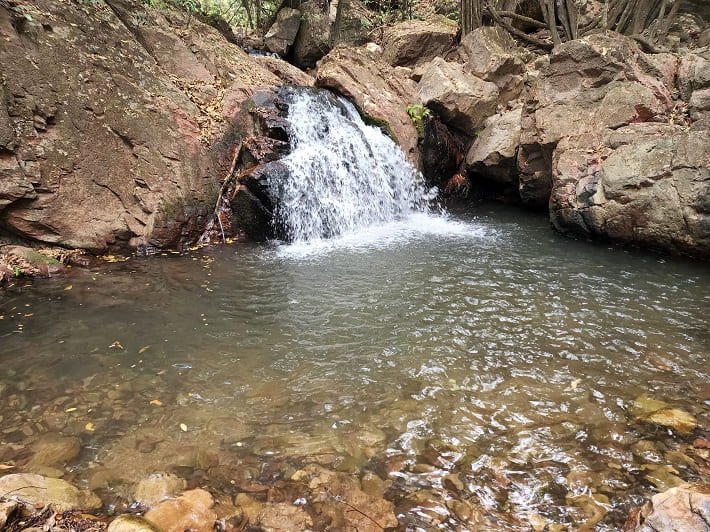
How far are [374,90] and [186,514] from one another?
35.2ft

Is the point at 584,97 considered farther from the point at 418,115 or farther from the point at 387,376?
the point at 387,376

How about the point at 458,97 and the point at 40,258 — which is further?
the point at 458,97

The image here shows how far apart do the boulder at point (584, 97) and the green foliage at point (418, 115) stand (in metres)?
2.59

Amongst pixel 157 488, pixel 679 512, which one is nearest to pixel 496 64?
pixel 679 512

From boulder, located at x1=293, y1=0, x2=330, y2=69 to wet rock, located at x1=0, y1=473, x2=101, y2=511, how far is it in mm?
16046

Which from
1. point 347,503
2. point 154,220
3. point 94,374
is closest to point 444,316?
point 347,503

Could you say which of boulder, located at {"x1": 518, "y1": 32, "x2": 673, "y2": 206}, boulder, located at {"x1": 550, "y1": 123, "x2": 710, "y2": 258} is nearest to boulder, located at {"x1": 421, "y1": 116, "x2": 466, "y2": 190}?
boulder, located at {"x1": 518, "y1": 32, "x2": 673, "y2": 206}

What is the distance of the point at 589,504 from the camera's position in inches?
102

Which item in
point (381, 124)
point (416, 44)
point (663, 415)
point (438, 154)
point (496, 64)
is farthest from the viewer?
point (416, 44)

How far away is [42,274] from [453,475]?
604 centimetres

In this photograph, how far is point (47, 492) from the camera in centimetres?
247

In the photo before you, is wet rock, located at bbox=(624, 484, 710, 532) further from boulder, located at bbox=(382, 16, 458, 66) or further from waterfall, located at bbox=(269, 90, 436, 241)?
boulder, located at bbox=(382, 16, 458, 66)

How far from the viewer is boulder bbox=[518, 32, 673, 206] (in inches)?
317

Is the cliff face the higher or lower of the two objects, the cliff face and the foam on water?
the higher
